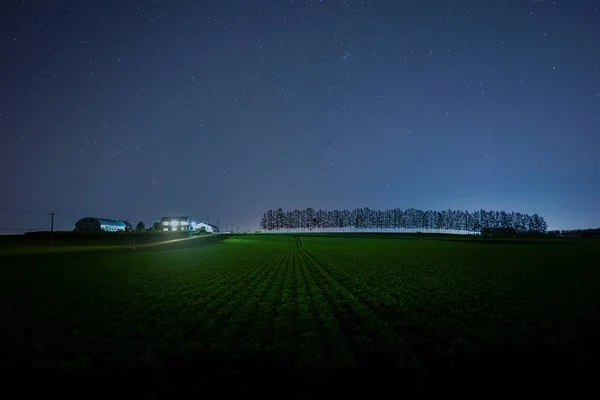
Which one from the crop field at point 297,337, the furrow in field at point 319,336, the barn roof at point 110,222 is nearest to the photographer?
the crop field at point 297,337

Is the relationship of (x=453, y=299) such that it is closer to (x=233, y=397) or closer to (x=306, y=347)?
(x=306, y=347)

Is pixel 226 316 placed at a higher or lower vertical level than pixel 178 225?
lower

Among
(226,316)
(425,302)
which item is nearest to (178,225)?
(226,316)

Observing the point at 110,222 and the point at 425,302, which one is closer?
the point at 425,302

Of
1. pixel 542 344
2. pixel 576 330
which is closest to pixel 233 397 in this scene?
pixel 542 344

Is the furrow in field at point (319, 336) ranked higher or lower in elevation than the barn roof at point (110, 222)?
lower

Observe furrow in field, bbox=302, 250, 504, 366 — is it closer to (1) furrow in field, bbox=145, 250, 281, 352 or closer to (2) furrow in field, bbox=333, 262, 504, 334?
(2) furrow in field, bbox=333, 262, 504, 334

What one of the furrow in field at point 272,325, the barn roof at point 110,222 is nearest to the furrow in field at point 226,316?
the furrow in field at point 272,325

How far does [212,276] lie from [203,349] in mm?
15904

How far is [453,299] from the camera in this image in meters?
15.7

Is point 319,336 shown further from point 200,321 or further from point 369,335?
point 200,321

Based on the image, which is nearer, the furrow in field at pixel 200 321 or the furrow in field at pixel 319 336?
the furrow in field at pixel 319 336

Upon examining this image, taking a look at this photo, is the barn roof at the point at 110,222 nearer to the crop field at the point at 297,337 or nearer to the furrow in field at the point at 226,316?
the crop field at the point at 297,337

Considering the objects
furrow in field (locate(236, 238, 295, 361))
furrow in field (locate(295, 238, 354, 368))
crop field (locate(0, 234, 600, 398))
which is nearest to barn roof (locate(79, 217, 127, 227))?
crop field (locate(0, 234, 600, 398))
